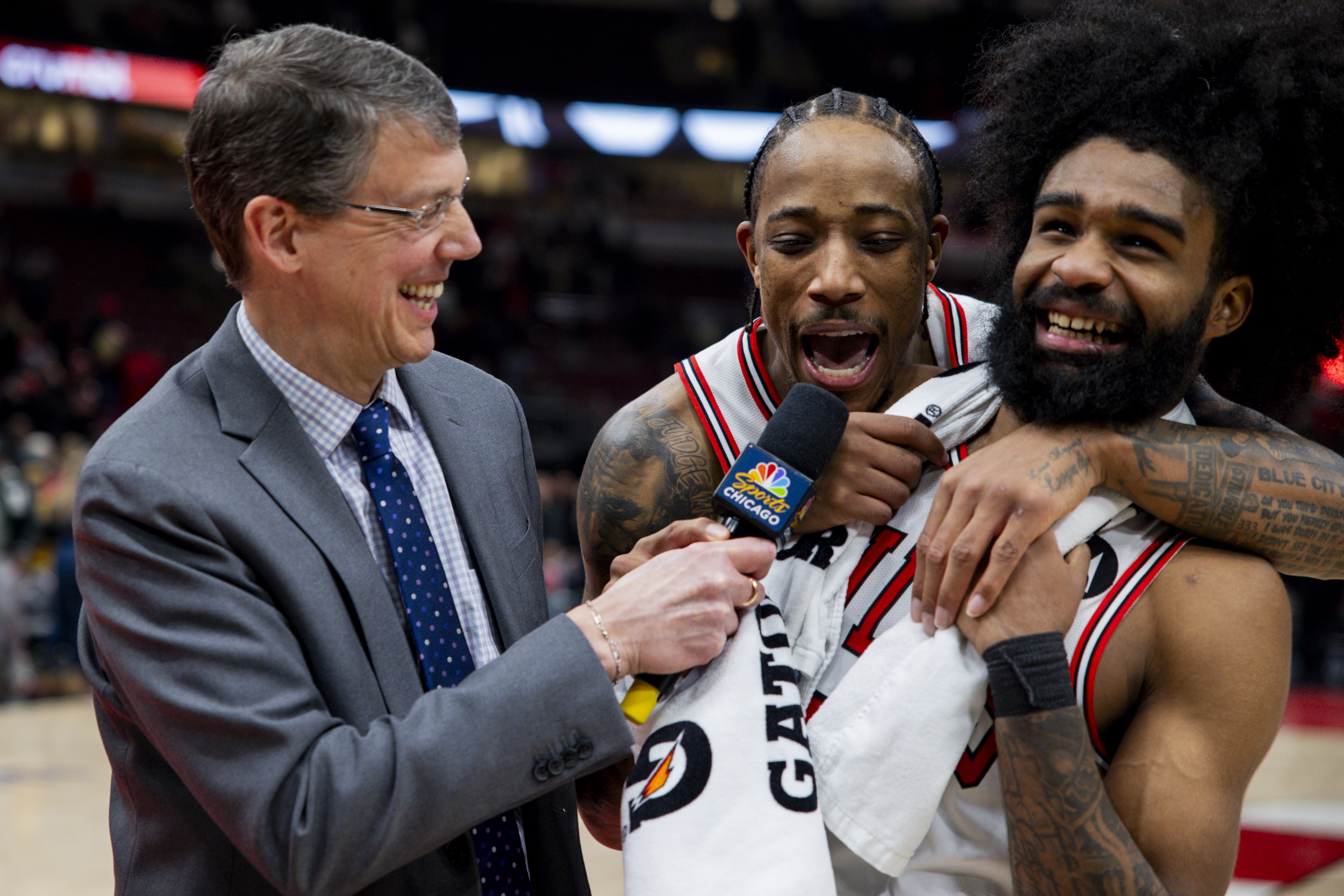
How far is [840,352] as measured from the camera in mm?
2178

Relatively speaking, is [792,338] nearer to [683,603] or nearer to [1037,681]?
[683,603]

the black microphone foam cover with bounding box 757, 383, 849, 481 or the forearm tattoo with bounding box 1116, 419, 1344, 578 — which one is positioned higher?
the black microphone foam cover with bounding box 757, 383, 849, 481

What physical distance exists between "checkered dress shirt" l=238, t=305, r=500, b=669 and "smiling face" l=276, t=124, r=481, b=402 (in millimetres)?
29

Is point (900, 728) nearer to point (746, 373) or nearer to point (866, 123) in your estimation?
point (746, 373)

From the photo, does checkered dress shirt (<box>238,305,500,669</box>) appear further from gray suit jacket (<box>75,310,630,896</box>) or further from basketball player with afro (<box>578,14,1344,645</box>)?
basketball player with afro (<box>578,14,1344,645</box>)

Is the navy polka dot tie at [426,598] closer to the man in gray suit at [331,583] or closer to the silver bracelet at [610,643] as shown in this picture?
the man in gray suit at [331,583]

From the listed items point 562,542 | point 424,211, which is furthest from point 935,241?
point 562,542

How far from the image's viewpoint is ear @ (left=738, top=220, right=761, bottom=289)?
89.2 inches

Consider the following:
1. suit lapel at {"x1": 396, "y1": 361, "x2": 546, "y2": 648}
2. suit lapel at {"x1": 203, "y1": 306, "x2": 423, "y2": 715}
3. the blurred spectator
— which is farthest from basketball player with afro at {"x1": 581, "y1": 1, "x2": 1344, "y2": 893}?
the blurred spectator

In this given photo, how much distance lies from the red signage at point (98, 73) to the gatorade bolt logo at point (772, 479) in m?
16.6

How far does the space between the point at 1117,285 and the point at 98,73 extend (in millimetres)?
17575

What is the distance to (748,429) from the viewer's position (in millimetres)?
2281

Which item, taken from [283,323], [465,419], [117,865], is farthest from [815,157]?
[117,865]

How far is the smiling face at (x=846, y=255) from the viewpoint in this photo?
2055mm
